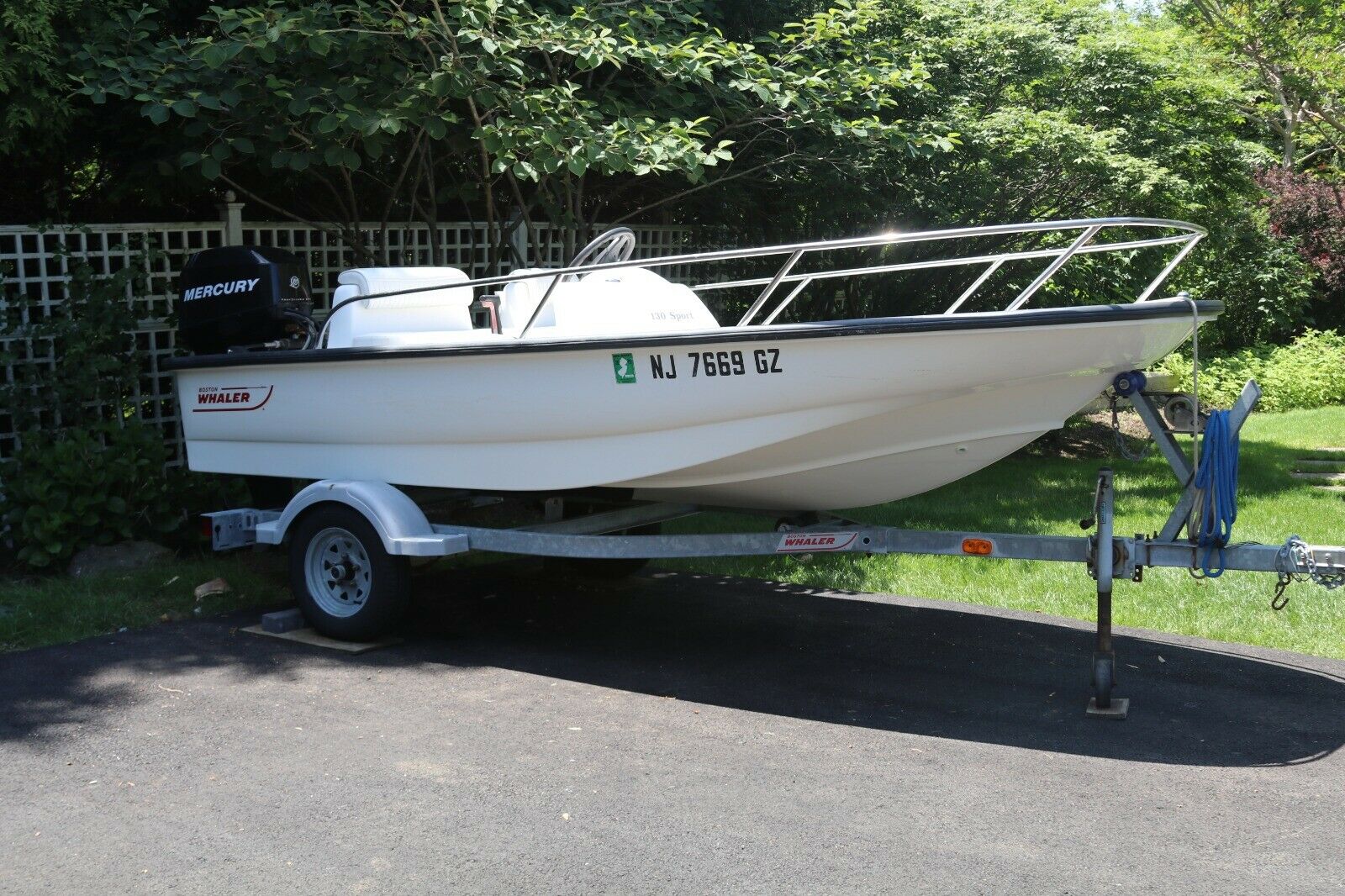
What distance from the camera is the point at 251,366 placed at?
6.22 metres

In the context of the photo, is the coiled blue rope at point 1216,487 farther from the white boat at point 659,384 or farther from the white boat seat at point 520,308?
the white boat seat at point 520,308

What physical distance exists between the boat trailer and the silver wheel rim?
0.04 feet

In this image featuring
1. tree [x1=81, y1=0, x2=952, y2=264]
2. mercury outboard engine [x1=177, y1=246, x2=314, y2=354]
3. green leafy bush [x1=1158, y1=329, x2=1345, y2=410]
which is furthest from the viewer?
green leafy bush [x1=1158, y1=329, x2=1345, y2=410]

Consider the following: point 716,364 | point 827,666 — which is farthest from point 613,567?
point 716,364

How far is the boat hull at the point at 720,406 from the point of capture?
476cm

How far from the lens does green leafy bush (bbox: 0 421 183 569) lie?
7117 millimetres

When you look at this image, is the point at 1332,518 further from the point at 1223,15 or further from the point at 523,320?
the point at 1223,15

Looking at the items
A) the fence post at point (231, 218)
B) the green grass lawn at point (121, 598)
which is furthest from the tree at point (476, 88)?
the green grass lawn at point (121, 598)

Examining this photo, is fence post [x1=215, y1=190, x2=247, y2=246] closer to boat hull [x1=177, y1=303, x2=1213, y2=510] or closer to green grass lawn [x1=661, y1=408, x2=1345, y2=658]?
boat hull [x1=177, y1=303, x2=1213, y2=510]

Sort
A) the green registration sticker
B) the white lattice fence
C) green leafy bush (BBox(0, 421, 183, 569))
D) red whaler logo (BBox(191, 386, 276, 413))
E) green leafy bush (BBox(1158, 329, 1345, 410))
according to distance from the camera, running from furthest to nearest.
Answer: green leafy bush (BBox(1158, 329, 1345, 410)), the white lattice fence, green leafy bush (BBox(0, 421, 183, 569)), red whaler logo (BBox(191, 386, 276, 413)), the green registration sticker

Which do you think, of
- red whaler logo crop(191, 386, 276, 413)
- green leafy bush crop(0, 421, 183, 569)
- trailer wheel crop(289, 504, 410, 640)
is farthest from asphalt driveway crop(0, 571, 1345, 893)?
green leafy bush crop(0, 421, 183, 569)

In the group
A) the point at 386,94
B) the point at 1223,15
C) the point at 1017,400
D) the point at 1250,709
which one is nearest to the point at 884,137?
the point at 386,94

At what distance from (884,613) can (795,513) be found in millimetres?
939

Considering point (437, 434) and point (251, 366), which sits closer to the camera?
point (437, 434)
